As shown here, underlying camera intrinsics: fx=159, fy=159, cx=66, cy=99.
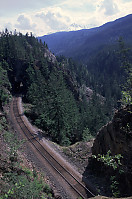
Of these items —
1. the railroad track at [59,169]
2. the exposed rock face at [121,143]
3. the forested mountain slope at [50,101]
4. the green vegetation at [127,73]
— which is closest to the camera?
the green vegetation at [127,73]

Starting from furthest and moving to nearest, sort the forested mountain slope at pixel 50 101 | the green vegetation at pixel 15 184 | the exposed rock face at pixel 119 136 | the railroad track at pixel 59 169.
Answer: the forested mountain slope at pixel 50 101 < the railroad track at pixel 59 169 < the exposed rock face at pixel 119 136 < the green vegetation at pixel 15 184

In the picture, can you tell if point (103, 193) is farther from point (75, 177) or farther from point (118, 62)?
point (118, 62)

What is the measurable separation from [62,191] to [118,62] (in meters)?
198

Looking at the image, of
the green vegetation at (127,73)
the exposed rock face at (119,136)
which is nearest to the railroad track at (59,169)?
the exposed rock face at (119,136)

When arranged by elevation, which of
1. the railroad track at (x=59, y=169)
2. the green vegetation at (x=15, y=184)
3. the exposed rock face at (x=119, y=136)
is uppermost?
the exposed rock face at (x=119, y=136)

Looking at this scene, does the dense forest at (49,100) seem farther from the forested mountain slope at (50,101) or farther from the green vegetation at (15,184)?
the green vegetation at (15,184)

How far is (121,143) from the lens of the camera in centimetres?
1504

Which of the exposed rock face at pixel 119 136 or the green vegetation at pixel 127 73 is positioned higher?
the green vegetation at pixel 127 73

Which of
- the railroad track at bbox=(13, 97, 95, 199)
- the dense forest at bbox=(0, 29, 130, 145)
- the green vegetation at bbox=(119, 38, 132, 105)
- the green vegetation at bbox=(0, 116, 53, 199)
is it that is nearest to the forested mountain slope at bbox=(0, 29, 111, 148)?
the dense forest at bbox=(0, 29, 130, 145)

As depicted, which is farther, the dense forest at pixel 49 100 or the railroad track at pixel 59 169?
the dense forest at pixel 49 100

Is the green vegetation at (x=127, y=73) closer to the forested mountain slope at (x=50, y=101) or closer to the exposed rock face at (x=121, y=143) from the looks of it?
the exposed rock face at (x=121, y=143)

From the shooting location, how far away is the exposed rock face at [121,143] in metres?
13.6

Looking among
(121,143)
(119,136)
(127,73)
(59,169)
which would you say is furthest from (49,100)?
(121,143)

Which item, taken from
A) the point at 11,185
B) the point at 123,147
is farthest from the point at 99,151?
the point at 11,185
